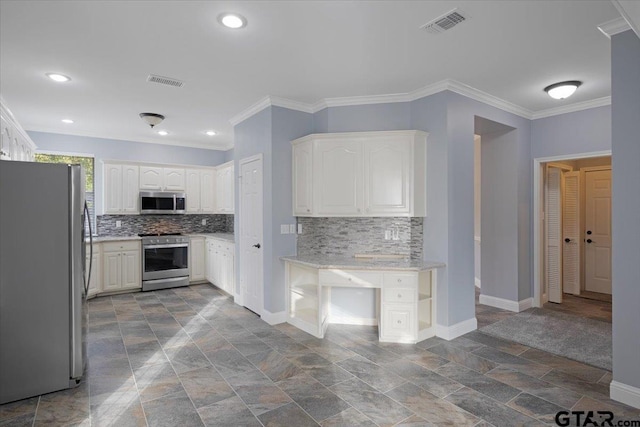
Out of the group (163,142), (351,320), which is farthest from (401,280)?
(163,142)

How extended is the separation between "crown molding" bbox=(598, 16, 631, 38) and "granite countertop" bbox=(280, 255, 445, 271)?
7.88ft

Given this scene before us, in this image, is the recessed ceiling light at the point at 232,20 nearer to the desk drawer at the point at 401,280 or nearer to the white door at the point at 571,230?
the desk drawer at the point at 401,280

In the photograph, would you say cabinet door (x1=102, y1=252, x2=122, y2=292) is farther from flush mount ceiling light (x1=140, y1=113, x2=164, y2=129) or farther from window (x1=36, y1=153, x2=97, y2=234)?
flush mount ceiling light (x1=140, y1=113, x2=164, y2=129)

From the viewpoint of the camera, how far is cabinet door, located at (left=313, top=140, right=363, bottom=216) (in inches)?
163

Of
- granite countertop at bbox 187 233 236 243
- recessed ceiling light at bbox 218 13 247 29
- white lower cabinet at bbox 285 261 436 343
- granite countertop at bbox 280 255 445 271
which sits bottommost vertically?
white lower cabinet at bbox 285 261 436 343

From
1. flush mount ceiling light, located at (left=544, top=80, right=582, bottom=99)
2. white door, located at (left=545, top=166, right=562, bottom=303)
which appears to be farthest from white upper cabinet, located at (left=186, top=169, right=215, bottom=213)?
white door, located at (left=545, top=166, right=562, bottom=303)

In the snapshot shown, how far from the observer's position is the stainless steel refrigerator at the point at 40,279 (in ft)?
8.85

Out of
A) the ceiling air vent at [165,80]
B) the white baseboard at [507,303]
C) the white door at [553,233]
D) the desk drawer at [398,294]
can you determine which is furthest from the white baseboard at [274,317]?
the white door at [553,233]

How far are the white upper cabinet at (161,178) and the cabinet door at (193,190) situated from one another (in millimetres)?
127

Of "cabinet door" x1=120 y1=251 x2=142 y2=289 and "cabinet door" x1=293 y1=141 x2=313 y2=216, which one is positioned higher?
"cabinet door" x1=293 y1=141 x2=313 y2=216

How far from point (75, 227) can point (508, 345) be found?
4.23 m

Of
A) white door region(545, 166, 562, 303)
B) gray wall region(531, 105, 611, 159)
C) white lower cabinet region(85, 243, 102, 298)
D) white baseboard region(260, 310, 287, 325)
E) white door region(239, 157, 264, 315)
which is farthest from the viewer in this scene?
white lower cabinet region(85, 243, 102, 298)

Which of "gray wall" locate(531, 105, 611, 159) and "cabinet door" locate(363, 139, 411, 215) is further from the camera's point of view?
"gray wall" locate(531, 105, 611, 159)

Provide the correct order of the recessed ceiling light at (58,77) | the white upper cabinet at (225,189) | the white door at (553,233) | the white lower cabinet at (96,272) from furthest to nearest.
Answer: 1. the white upper cabinet at (225,189)
2. the white lower cabinet at (96,272)
3. the white door at (553,233)
4. the recessed ceiling light at (58,77)
